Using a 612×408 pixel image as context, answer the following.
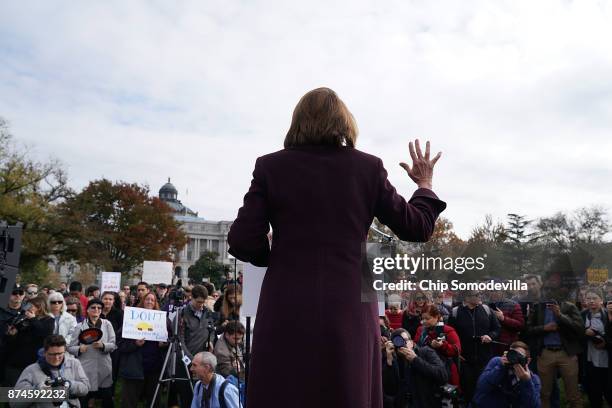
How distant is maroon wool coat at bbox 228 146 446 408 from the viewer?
94.2 inches

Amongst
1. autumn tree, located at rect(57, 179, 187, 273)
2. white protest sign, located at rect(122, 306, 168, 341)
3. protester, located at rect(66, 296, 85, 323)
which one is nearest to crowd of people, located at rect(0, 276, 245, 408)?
white protest sign, located at rect(122, 306, 168, 341)

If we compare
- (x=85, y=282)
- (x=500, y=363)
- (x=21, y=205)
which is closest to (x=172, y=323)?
(x=500, y=363)

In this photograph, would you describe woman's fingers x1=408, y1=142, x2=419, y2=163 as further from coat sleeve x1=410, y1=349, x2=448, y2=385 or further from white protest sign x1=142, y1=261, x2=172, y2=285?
white protest sign x1=142, y1=261, x2=172, y2=285

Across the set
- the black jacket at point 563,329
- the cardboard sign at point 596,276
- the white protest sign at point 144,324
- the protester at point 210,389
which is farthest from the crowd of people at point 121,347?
the cardboard sign at point 596,276

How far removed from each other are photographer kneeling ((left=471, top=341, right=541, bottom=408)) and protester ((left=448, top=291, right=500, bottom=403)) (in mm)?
1563

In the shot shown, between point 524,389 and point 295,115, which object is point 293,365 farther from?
point 524,389

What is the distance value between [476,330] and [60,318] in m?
6.97

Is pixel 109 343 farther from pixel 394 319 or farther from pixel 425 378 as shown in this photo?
pixel 425 378

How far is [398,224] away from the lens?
8.43ft

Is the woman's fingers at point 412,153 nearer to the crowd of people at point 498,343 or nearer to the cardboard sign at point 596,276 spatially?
the crowd of people at point 498,343

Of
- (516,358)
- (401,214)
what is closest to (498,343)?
(516,358)

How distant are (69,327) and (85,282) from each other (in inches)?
1954

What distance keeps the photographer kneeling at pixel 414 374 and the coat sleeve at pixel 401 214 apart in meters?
6.00

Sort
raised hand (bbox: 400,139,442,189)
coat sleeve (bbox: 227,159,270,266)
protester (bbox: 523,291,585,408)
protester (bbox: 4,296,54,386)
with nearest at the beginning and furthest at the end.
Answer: coat sleeve (bbox: 227,159,270,266) < raised hand (bbox: 400,139,442,189) < protester (bbox: 4,296,54,386) < protester (bbox: 523,291,585,408)
